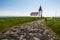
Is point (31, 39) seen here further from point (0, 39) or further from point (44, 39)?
point (0, 39)

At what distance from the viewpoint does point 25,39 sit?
46.7 feet

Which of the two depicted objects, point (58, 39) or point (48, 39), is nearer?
point (48, 39)

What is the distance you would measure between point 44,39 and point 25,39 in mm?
2080

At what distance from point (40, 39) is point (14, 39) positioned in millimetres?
2825

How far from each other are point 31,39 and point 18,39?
1.41m

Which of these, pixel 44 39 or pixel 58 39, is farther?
pixel 58 39

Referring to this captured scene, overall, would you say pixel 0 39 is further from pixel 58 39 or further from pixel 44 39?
pixel 58 39

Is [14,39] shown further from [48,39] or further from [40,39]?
[48,39]

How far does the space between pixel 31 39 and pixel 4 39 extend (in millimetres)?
2878

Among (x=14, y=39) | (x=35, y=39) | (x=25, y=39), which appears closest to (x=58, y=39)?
(x=35, y=39)

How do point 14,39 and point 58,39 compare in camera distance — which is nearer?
point 14,39

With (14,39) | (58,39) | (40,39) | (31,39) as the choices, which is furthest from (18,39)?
(58,39)

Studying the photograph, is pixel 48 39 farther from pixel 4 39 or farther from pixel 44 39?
pixel 4 39

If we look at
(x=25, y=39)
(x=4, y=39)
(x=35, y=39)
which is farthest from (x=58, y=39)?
(x=4, y=39)
